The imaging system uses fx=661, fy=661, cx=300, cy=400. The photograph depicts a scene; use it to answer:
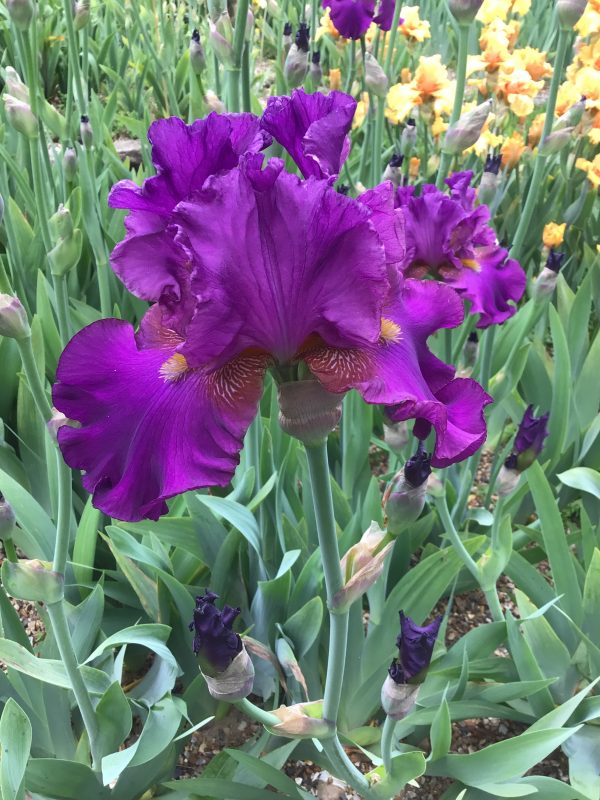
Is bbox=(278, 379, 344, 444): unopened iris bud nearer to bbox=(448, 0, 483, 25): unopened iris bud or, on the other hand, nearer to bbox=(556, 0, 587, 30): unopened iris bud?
bbox=(448, 0, 483, 25): unopened iris bud

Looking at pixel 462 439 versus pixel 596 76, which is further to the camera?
pixel 596 76

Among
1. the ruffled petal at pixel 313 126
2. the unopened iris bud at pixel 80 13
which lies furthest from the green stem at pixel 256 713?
the unopened iris bud at pixel 80 13

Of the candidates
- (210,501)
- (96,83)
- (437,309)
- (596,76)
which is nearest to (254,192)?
(437,309)

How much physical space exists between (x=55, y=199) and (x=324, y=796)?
6.32ft

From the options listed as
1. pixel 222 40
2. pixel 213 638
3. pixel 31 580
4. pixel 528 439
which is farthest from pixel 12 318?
pixel 528 439

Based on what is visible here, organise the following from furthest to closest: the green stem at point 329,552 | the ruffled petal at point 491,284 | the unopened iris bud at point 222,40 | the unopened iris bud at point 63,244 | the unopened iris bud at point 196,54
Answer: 1. the unopened iris bud at point 196,54
2. the ruffled petal at point 491,284
3. the unopened iris bud at point 222,40
4. the unopened iris bud at point 63,244
5. the green stem at point 329,552

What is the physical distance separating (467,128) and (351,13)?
2.19 ft

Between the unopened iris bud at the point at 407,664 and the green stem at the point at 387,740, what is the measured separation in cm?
4

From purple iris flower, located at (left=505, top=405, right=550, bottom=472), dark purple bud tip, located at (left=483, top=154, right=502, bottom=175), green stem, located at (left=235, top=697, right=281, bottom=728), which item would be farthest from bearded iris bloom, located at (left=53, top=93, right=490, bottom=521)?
dark purple bud tip, located at (left=483, top=154, right=502, bottom=175)

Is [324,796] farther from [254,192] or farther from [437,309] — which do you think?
[254,192]

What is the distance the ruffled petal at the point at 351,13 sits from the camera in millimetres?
1822

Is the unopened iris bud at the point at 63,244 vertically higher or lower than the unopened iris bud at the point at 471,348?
higher

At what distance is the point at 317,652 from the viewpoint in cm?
149

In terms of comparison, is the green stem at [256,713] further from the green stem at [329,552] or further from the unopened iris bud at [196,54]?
the unopened iris bud at [196,54]
